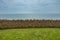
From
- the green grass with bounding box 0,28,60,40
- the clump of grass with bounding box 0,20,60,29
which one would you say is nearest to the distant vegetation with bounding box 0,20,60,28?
the clump of grass with bounding box 0,20,60,29

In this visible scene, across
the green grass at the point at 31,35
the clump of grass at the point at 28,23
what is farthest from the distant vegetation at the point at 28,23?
the green grass at the point at 31,35

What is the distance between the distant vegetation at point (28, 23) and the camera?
423 centimetres

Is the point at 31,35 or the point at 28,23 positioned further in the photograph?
the point at 28,23

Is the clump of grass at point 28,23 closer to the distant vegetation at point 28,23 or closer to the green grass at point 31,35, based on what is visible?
the distant vegetation at point 28,23

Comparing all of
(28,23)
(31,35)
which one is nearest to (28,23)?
(28,23)

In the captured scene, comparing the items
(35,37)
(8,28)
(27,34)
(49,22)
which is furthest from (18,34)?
(49,22)

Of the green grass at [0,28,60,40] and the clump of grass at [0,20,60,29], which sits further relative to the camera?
the clump of grass at [0,20,60,29]

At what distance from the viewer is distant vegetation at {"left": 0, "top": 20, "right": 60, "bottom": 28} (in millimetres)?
4230

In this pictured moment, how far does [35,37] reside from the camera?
325 centimetres

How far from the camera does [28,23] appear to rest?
14.6 ft

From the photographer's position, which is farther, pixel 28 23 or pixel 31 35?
pixel 28 23

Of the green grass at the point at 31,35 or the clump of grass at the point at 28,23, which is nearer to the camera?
the green grass at the point at 31,35

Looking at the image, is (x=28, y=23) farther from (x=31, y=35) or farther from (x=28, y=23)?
(x=31, y=35)

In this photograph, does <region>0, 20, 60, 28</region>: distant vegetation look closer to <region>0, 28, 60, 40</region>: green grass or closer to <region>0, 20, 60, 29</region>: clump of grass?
<region>0, 20, 60, 29</region>: clump of grass
